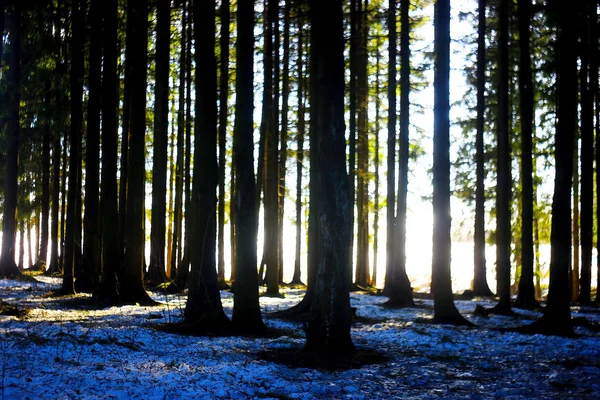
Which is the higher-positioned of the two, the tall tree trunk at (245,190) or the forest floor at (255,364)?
the tall tree trunk at (245,190)

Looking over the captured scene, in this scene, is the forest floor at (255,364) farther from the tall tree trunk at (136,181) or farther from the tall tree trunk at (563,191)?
the tall tree trunk at (136,181)

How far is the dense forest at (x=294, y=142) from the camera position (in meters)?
11.8

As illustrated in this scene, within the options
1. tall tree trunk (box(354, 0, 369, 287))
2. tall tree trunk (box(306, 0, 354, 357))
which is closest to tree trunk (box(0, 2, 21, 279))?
tall tree trunk (box(354, 0, 369, 287))

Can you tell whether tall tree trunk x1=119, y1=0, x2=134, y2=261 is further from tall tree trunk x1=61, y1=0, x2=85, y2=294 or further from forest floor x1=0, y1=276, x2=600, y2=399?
forest floor x1=0, y1=276, x2=600, y2=399

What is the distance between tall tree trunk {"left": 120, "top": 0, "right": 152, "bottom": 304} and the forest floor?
1.90 meters

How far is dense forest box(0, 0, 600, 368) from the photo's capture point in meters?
11.8

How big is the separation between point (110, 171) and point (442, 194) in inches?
374

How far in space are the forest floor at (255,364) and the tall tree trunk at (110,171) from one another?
6.60 ft

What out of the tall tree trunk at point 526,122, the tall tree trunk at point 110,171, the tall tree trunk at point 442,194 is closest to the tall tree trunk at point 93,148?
the tall tree trunk at point 110,171

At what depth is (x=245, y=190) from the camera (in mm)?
11750

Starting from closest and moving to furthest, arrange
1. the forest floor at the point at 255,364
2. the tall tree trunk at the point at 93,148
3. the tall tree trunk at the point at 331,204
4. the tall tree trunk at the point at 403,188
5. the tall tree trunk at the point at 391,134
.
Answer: the forest floor at the point at 255,364 < the tall tree trunk at the point at 331,204 < the tall tree trunk at the point at 93,148 < the tall tree trunk at the point at 403,188 < the tall tree trunk at the point at 391,134

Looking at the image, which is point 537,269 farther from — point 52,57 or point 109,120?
point 52,57

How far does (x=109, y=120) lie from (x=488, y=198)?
1877cm

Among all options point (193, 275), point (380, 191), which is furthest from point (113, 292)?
point (380, 191)
